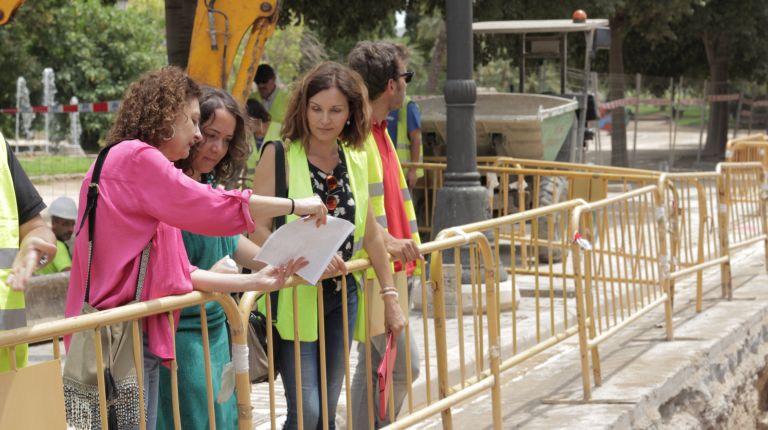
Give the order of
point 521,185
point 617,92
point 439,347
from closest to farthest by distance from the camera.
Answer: point 439,347, point 521,185, point 617,92

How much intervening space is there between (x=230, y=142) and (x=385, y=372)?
107cm

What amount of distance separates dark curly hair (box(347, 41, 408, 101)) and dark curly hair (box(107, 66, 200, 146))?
1.91 metres

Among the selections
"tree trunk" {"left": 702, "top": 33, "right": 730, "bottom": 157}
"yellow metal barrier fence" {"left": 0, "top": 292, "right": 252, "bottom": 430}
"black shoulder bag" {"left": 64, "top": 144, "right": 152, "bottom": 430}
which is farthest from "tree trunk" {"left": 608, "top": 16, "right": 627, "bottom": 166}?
"black shoulder bag" {"left": 64, "top": 144, "right": 152, "bottom": 430}

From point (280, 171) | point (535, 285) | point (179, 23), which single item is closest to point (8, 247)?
point (280, 171)

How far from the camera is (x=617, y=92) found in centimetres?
2498

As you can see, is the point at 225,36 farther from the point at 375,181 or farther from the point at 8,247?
the point at 8,247

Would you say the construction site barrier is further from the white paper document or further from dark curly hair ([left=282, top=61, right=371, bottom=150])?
dark curly hair ([left=282, top=61, right=371, bottom=150])

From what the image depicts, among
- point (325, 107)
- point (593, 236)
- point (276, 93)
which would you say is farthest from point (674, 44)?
point (325, 107)

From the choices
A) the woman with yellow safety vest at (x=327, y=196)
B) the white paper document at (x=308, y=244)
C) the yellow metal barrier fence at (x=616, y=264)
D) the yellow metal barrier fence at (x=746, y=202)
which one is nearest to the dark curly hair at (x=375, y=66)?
the woman with yellow safety vest at (x=327, y=196)

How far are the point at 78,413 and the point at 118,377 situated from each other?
0.15 m

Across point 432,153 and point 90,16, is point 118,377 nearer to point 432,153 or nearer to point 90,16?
point 432,153

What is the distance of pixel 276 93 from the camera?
1015 centimetres

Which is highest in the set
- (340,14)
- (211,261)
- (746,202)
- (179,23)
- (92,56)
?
(92,56)

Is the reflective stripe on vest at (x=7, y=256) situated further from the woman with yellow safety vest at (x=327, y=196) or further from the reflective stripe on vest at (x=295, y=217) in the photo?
the woman with yellow safety vest at (x=327, y=196)
